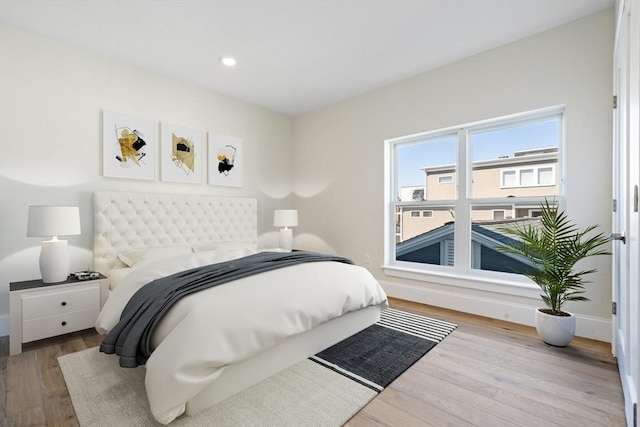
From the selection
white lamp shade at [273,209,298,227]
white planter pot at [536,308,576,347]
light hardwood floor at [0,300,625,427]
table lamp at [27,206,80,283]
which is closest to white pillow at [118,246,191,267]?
table lamp at [27,206,80,283]

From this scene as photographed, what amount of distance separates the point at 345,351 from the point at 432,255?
75.7 inches

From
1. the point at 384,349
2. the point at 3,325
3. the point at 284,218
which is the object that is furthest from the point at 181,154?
the point at 384,349

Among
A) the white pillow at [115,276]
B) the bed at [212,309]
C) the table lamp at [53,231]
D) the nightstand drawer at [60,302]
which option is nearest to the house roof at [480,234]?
the bed at [212,309]

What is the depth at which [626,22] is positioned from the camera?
181cm

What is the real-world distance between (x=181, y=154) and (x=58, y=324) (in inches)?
82.7

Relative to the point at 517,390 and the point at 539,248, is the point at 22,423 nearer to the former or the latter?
the point at 517,390

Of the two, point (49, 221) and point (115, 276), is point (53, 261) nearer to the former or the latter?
point (49, 221)

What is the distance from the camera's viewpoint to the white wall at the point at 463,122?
98.0 inches

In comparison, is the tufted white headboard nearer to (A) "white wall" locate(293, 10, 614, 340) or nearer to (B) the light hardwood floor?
(B) the light hardwood floor

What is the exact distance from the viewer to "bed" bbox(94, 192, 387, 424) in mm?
1464

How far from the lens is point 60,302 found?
2465mm

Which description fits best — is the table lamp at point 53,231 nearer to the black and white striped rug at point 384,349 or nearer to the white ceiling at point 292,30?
the white ceiling at point 292,30

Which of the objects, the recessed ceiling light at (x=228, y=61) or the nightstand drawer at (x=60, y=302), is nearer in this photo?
the nightstand drawer at (x=60, y=302)

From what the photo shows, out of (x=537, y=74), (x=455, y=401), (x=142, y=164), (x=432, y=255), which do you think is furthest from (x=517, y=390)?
(x=142, y=164)
